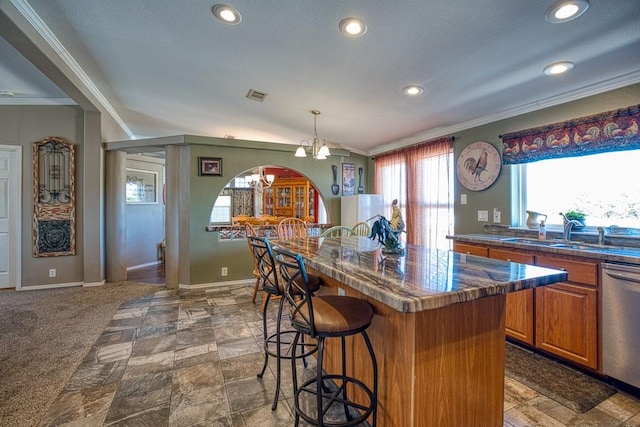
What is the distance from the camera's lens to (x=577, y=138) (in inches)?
104

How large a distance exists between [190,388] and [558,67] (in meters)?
3.53

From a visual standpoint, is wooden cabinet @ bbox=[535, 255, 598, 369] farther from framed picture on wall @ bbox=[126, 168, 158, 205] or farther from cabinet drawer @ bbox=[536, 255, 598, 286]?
framed picture on wall @ bbox=[126, 168, 158, 205]

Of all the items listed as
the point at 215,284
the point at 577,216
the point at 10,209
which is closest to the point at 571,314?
the point at 577,216

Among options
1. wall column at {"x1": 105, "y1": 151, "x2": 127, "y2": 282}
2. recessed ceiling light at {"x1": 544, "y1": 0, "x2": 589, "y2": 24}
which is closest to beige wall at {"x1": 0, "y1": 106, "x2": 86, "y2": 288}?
wall column at {"x1": 105, "y1": 151, "x2": 127, "y2": 282}

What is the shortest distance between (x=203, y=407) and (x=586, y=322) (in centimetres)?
256

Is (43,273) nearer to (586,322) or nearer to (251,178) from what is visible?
(251,178)

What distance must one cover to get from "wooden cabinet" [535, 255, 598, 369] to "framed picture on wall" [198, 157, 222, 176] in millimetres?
4011

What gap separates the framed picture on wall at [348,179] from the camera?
542 cm

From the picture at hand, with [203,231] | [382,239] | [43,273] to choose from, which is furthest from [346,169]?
[43,273]

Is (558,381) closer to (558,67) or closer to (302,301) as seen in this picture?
(302,301)

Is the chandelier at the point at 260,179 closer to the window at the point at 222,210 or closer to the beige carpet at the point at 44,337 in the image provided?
the window at the point at 222,210

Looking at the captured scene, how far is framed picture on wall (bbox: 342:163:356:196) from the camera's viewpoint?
5.42m

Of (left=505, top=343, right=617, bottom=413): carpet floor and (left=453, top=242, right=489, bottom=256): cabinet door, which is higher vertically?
(left=453, top=242, right=489, bottom=256): cabinet door

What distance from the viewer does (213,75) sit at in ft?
10.8
